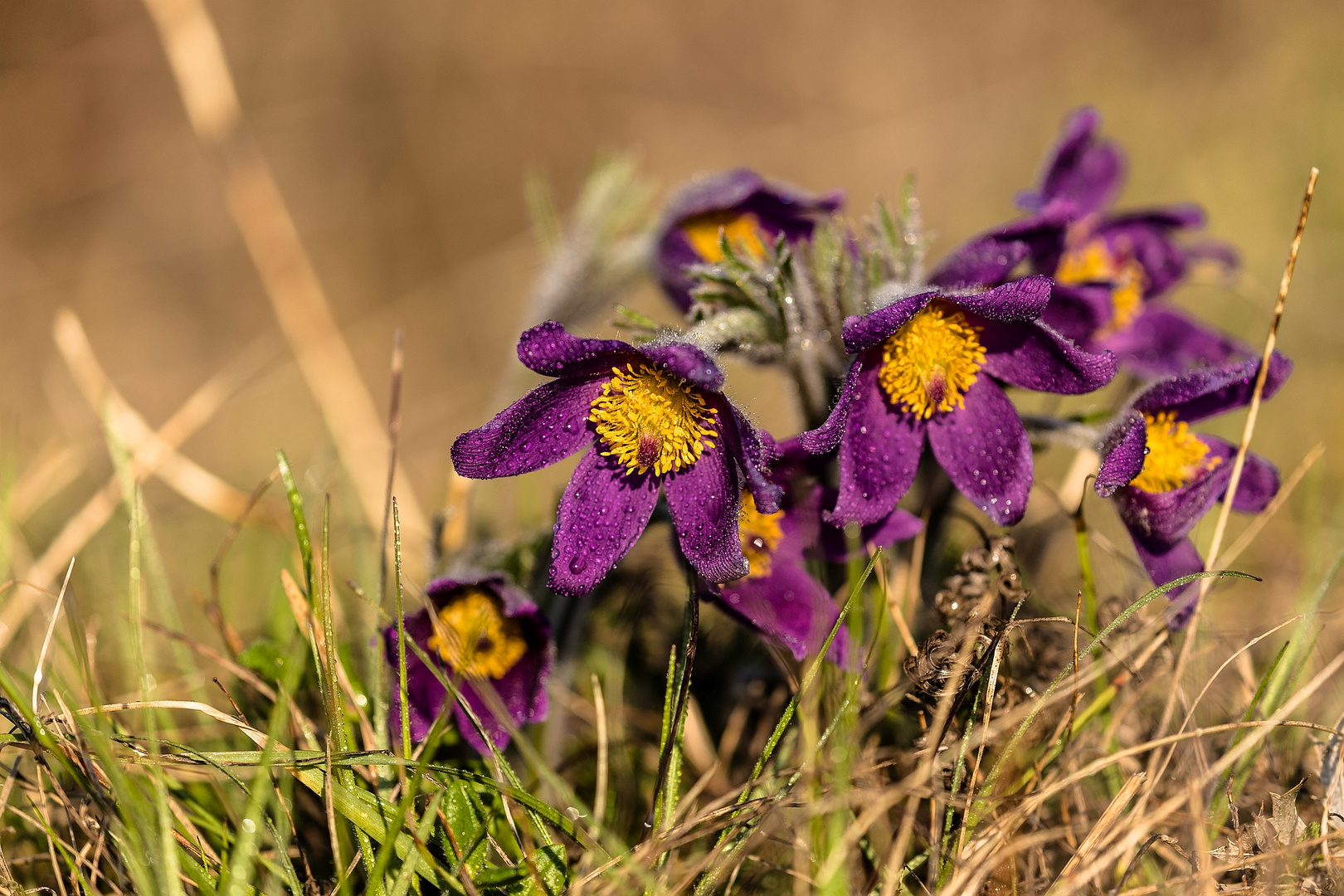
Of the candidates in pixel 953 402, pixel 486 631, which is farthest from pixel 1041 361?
pixel 486 631

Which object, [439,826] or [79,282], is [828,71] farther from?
[439,826]

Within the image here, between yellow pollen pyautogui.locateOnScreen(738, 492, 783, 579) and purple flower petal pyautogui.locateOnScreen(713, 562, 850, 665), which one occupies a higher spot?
yellow pollen pyautogui.locateOnScreen(738, 492, 783, 579)

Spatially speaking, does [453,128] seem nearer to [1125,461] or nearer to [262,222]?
[262,222]

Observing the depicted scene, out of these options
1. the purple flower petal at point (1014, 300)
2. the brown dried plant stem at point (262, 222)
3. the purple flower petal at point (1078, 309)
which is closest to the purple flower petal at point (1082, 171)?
the purple flower petal at point (1078, 309)

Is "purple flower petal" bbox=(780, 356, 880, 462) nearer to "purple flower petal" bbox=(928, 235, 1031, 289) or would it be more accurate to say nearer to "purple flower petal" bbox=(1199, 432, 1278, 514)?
"purple flower petal" bbox=(928, 235, 1031, 289)

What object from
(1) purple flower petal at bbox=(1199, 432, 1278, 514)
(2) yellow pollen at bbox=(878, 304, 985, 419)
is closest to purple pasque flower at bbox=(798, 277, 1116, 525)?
(2) yellow pollen at bbox=(878, 304, 985, 419)

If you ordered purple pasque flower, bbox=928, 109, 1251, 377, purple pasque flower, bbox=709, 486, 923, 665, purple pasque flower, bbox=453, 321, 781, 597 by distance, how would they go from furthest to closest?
purple pasque flower, bbox=928, 109, 1251, 377 → purple pasque flower, bbox=709, 486, 923, 665 → purple pasque flower, bbox=453, 321, 781, 597
